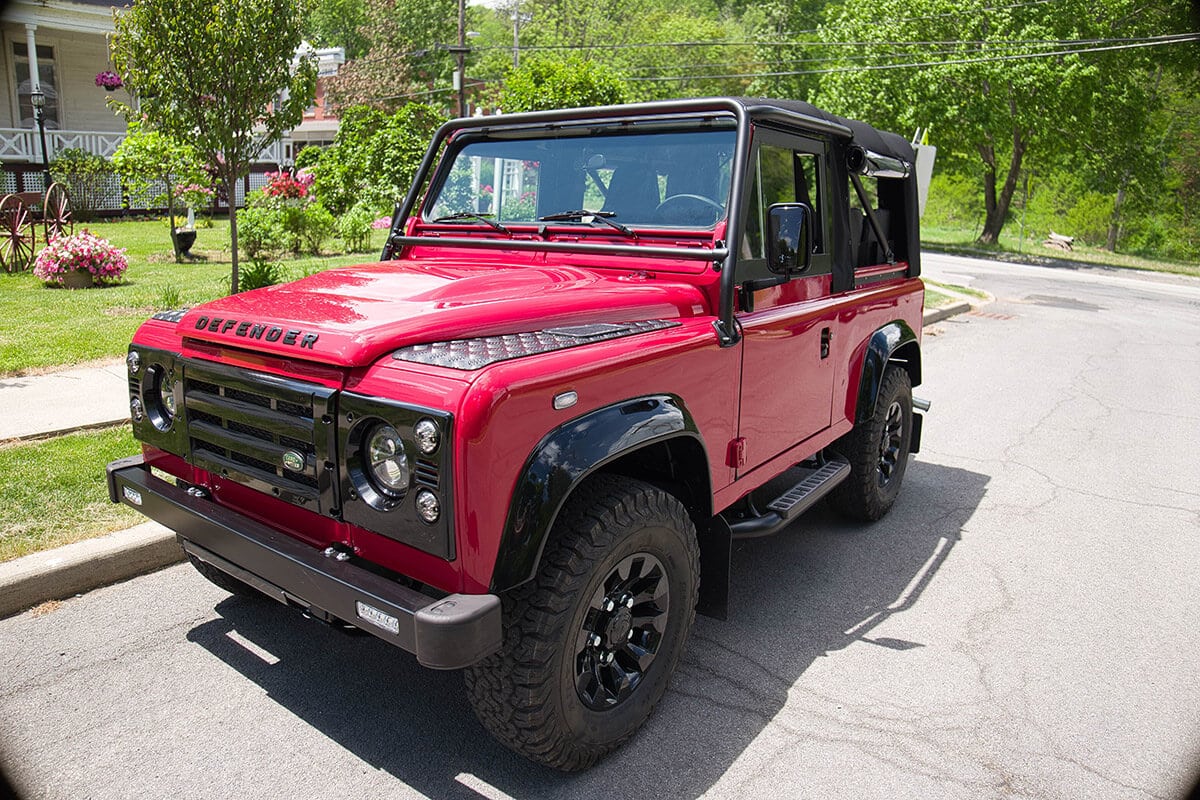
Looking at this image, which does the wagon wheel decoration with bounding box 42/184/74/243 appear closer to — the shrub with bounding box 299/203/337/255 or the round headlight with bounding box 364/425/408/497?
the shrub with bounding box 299/203/337/255

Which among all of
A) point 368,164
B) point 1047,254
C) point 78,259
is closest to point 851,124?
point 78,259

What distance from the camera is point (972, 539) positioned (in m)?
5.15

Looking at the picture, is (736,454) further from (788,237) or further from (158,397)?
(158,397)

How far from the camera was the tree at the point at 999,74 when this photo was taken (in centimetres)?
2455

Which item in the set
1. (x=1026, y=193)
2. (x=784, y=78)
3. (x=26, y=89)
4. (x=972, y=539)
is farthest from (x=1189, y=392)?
(x=784, y=78)

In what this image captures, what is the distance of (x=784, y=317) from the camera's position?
149 inches

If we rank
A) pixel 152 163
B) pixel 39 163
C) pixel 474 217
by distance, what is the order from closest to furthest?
pixel 474 217
pixel 152 163
pixel 39 163

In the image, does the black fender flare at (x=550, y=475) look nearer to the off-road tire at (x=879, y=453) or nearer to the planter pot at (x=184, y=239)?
the off-road tire at (x=879, y=453)

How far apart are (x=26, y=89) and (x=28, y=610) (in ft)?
78.1

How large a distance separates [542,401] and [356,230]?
1321 centimetres

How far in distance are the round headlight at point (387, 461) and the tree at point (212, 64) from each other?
6.62 meters

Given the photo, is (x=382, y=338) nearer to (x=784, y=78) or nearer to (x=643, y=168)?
(x=643, y=168)

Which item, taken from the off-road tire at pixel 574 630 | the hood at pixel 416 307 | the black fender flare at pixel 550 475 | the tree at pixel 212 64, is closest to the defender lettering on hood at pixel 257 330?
the hood at pixel 416 307

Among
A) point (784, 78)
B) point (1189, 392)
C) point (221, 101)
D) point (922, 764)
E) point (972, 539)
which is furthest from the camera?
point (784, 78)
